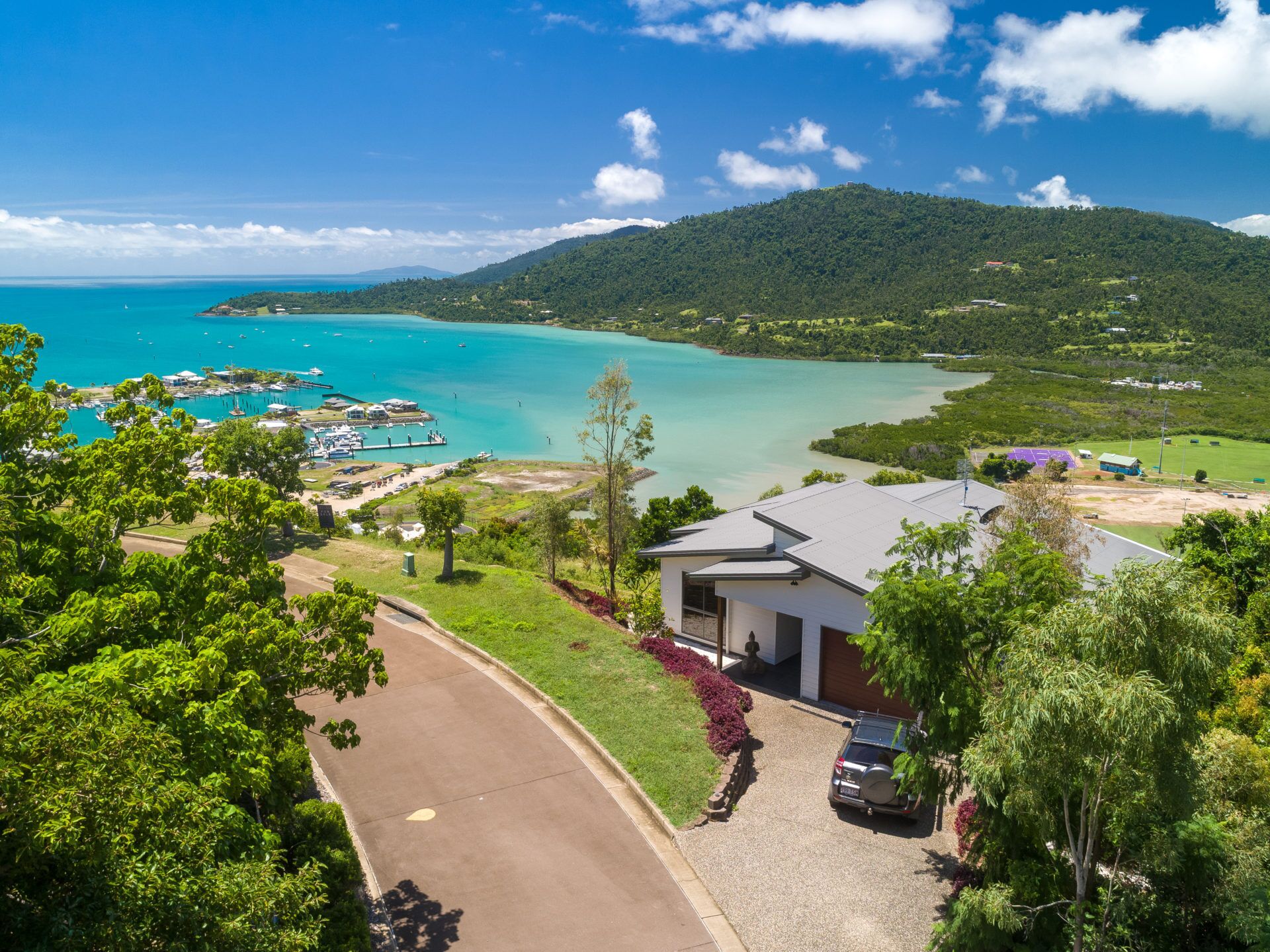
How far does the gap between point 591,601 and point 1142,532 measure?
1604 inches

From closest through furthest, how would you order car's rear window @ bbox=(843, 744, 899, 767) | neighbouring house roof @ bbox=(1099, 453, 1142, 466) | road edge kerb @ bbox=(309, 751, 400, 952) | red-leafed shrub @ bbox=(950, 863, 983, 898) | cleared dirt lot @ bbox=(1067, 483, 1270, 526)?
1. road edge kerb @ bbox=(309, 751, 400, 952)
2. red-leafed shrub @ bbox=(950, 863, 983, 898)
3. car's rear window @ bbox=(843, 744, 899, 767)
4. cleared dirt lot @ bbox=(1067, 483, 1270, 526)
5. neighbouring house roof @ bbox=(1099, 453, 1142, 466)

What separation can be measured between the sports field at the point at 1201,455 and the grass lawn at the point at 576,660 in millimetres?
62737

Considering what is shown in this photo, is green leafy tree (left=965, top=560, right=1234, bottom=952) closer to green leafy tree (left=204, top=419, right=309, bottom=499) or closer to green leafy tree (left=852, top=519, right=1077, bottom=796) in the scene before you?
green leafy tree (left=852, top=519, right=1077, bottom=796)

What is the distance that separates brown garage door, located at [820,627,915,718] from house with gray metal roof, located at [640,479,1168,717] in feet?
0.06

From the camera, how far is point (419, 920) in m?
9.53

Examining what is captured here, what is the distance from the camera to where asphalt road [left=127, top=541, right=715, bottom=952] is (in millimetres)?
9469

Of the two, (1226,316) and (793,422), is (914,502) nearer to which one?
(793,422)

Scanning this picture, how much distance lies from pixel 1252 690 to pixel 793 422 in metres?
78.0

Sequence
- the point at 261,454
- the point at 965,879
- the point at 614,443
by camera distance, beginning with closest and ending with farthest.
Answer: the point at 965,879 < the point at 614,443 < the point at 261,454

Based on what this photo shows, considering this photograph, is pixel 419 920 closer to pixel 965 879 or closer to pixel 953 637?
pixel 965 879

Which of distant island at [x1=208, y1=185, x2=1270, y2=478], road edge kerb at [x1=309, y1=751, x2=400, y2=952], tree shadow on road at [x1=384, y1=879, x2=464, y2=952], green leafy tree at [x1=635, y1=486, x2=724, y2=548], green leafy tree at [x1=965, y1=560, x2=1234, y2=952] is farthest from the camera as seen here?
distant island at [x1=208, y1=185, x2=1270, y2=478]

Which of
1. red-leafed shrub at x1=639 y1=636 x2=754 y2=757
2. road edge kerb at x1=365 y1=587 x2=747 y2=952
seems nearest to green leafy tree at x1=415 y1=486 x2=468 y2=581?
road edge kerb at x1=365 y1=587 x2=747 y2=952

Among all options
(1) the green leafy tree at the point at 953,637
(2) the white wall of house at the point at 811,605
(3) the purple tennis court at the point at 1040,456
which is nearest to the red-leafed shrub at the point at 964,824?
(1) the green leafy tree at the point at 953,637

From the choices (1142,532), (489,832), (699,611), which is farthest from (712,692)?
(1142,532)
